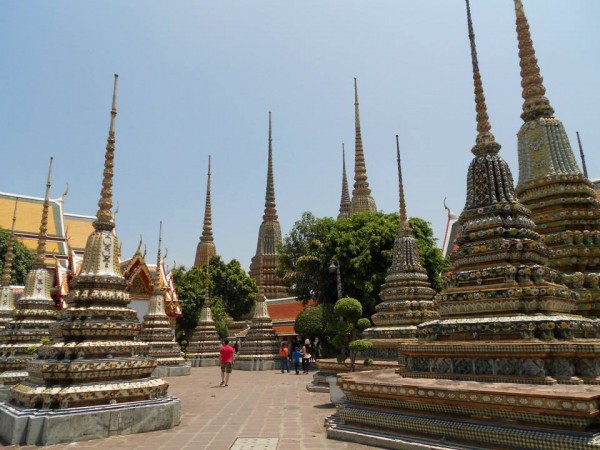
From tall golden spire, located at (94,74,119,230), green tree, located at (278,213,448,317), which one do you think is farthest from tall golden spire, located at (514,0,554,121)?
green tree, located at (278,213,448,317)

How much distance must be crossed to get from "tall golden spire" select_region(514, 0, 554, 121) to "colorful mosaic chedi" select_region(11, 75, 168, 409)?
9783mm

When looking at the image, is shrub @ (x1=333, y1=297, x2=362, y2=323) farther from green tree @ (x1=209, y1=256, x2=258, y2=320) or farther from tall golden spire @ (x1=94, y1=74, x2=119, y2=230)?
green tree @ (x1=209, y1=256, x2=258, y2=320)

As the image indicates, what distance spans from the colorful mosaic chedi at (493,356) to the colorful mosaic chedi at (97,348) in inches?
149

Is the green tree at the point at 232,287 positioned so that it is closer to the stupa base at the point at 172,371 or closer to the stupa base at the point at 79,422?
the stupa base at the point at 172,371

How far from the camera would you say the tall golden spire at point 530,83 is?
1102 centimetres

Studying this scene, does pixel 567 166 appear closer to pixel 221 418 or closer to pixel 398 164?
pixel 398 164

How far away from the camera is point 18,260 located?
1320 inches

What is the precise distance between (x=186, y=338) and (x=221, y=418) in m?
33.1

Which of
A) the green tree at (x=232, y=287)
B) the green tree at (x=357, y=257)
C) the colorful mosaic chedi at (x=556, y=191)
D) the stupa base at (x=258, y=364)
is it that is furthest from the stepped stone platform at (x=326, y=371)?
the green tree at (x=232, y=287)

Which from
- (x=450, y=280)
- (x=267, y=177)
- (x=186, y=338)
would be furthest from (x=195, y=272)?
(x=450, y=280)

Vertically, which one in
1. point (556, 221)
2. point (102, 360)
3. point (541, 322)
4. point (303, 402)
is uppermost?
point (556, 221)

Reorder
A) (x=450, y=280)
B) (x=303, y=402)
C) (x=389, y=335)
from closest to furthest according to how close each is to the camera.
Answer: (x=450, y=280)
(x=303, y=402)
(x=389, y=335)

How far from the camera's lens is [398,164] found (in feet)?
54.0

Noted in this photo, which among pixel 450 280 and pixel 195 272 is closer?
pixel 450 280
